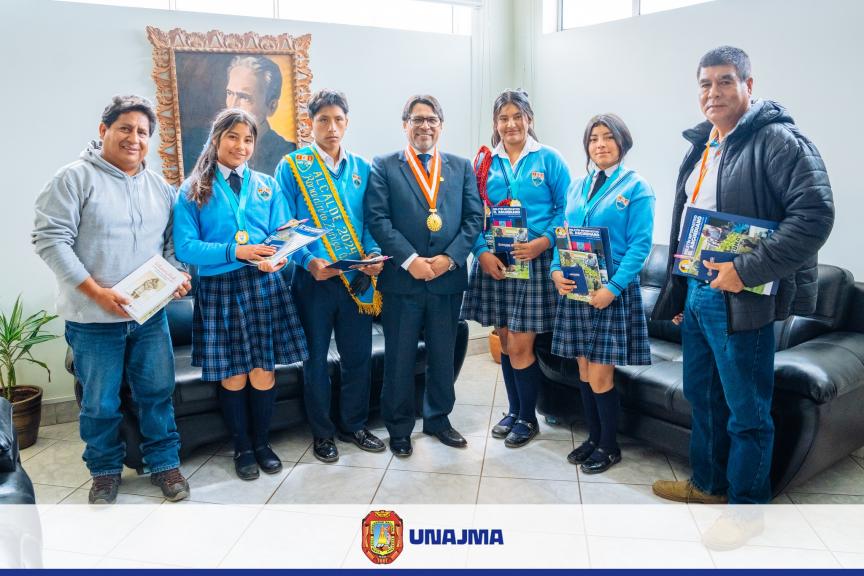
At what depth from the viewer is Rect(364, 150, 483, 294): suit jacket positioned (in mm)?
2797

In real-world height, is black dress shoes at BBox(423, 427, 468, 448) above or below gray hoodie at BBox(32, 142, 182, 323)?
below

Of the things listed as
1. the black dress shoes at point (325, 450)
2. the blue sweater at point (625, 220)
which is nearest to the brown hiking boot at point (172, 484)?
the black dress shoes at point (325, 450)

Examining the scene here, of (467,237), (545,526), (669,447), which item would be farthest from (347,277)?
(669,447)

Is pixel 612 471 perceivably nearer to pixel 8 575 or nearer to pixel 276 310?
pixel 276 310

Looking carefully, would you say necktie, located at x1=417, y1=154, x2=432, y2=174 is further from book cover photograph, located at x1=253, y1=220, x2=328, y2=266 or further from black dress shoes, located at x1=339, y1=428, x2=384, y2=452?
black dress shoes, located at x1=339, y1=428, x2=384, y2=452

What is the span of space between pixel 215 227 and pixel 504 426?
1.64 m

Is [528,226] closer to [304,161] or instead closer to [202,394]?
[304,161]

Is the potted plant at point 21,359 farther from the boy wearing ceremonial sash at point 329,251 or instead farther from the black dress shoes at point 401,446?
the black dress shoes at point 401,446

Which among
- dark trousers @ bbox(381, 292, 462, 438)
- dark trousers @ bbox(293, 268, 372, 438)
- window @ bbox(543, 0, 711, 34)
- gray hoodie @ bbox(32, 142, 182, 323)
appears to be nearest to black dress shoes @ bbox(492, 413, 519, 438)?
dark trousers @ bbox(381, 292, 462, 438)

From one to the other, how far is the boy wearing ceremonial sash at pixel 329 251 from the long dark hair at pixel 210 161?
0.30 metres

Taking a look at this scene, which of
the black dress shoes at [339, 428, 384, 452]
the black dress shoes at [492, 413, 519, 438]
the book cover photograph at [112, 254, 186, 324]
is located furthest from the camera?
the black dress shoes at [492, 413, 519, 438]

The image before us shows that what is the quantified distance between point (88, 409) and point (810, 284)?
2.64 m

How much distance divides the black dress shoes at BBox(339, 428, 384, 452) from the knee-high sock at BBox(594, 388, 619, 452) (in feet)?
3.26

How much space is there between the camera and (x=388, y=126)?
4273 mm
